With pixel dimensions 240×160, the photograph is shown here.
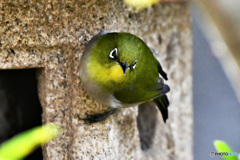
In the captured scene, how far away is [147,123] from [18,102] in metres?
0.60

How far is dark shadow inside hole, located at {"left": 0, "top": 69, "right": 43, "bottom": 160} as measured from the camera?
1406 millimetres

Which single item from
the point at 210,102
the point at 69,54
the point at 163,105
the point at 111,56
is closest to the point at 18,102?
the point at 69,54

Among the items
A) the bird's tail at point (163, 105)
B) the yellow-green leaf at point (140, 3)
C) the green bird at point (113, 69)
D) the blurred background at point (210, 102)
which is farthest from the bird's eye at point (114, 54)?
the blurred background at point (210, 102)

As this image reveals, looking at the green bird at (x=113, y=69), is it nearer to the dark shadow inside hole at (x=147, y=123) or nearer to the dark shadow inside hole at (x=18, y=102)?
the dark shadow inside hole at (x=18, y=102)

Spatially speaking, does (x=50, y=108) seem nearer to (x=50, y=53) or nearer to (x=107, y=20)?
(x=50, y=53)

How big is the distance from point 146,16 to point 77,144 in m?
0.55

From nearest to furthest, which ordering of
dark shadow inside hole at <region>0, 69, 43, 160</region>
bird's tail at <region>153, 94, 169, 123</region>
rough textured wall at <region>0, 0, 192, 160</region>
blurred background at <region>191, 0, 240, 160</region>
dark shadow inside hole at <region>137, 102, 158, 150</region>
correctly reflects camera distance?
rough textured wall at <region>0, 0, 192, 160</region> < dark shadow inside hole at <region>0, 69, 43, 160</region> < bird's tail at <region>153, 94, 169, 123</region> < dark shadow inside hole at <region>137, 102, 158, 150</region> < blurred background at <region>191, 0, 240, 160</region>

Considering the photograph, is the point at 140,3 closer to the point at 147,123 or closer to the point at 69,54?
the point at 69,54

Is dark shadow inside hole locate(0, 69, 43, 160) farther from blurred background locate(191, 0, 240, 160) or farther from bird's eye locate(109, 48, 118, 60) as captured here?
blurred background locate(191, 0, 240, 160)

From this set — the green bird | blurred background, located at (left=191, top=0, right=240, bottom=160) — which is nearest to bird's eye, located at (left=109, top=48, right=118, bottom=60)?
the green bird

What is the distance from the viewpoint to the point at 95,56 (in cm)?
132

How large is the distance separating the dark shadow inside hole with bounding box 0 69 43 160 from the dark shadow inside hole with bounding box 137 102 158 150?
49 cm

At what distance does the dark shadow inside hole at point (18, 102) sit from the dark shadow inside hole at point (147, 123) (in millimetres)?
495

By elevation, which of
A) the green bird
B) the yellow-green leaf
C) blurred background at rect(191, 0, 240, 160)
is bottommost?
blurred background at rect(191, 0, 240, 160)
